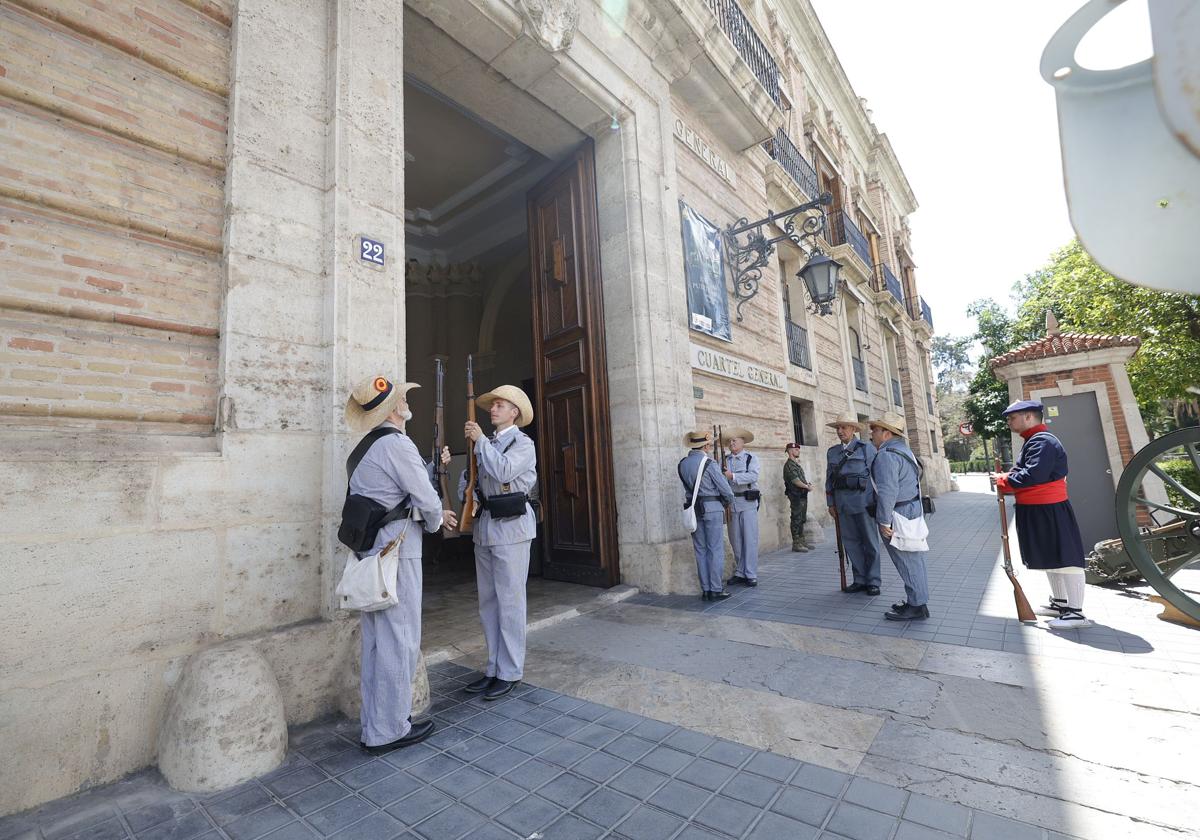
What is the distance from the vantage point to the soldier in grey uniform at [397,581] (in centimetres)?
283

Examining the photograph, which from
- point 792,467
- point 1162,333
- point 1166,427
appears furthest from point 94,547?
point 1166,427

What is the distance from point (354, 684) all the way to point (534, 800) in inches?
55.8

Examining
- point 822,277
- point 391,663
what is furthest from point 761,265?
point 391,663

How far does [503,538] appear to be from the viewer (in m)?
3.60

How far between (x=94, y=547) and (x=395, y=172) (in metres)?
2.89

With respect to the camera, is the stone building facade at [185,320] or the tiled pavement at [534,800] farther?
the stone building facade at [185,320]

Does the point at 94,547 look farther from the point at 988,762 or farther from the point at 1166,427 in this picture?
the point at 1166,427

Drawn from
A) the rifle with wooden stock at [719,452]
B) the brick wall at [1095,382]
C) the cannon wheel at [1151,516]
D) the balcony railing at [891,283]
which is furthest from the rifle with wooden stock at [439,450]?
the balcony railing at [891,283]

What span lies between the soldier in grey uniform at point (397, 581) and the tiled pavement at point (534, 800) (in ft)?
0.56

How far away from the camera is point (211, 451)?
2994mm

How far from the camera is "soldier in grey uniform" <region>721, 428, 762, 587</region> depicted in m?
6.45

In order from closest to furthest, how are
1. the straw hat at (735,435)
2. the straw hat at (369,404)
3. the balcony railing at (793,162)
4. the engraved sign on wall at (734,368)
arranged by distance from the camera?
the straw hat at (369,404), the straw hat at (735,435), the engraved sign on wall at (734,368), the balcony railing at (793,162)

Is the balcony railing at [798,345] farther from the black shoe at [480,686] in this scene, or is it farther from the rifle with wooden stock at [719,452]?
the black shoe at [480,686]

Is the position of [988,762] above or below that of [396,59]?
below
